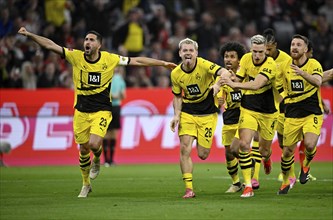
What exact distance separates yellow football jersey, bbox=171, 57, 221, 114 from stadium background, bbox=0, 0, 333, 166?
29.9 ft

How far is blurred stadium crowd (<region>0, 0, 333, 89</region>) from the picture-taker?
25.7 m

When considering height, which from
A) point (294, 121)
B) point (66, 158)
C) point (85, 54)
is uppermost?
point (85, 54)

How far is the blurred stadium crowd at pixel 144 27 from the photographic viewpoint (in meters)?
25.7

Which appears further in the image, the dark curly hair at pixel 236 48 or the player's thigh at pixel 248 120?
the dark curly hair at pixel 236 48

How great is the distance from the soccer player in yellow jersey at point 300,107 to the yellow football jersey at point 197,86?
1.44 metres

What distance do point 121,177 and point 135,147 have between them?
4.82 metres

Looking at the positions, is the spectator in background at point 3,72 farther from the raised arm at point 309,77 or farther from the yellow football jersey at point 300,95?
the raised arm at point 309,77

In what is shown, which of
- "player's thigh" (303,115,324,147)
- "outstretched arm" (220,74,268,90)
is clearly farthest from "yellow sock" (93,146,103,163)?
"player's thigh" (303,115,324,147)

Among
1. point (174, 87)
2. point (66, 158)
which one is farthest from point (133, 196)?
point (66, 158)

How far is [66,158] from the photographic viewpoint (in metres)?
24.0

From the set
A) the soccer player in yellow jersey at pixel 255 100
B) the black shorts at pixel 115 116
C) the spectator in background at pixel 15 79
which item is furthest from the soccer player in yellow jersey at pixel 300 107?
the spectator in background at pixel 15 79

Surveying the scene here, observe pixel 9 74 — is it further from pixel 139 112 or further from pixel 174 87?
pixel 174 87

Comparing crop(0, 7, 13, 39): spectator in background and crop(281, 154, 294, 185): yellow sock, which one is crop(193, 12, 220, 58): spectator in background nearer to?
crop(0, 7, 13, 39): spectator in background

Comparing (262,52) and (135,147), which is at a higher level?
(262,52)
